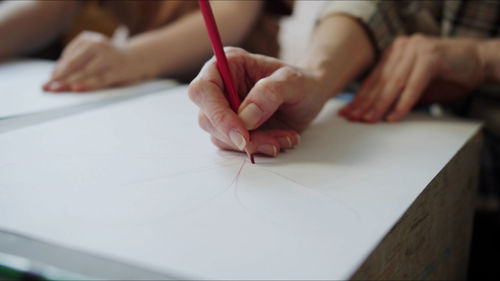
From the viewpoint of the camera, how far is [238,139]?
37cm

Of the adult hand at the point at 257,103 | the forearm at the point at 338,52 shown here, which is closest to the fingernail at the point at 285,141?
the adult hand at the point at 257,103

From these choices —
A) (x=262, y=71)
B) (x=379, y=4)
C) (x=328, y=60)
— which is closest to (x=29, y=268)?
(x=262, y=71)

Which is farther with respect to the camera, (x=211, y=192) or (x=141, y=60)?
(x=141, y=60)

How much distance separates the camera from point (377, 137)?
0.47 metres

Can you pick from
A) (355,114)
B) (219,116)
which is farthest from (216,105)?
(355,114)

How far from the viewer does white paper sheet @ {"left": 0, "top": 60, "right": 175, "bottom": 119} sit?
56 centimetres

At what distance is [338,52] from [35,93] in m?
0.47

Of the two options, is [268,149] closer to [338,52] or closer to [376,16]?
[338,52]

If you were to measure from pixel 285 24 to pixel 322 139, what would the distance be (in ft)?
0.77

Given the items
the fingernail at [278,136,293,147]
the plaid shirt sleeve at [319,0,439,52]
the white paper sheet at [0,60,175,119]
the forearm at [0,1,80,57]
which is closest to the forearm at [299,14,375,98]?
the plaid shirt sleeve at [319,0,439,52]

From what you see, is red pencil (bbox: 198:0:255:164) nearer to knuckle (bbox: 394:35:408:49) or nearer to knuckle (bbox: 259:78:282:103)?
knuckle (bbox: 259:78:282:103)

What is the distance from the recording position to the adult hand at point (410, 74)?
54 centimetres

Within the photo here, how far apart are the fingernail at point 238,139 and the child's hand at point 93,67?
40cm

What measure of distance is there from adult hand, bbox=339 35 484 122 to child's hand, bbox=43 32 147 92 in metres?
0.38
